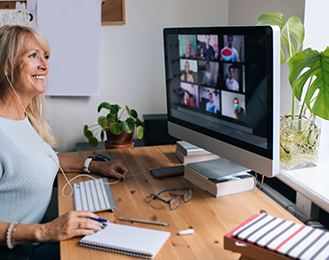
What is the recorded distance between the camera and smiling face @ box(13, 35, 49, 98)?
3.99ft

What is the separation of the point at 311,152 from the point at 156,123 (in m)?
0.88

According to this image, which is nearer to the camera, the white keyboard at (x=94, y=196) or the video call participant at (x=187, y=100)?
the white keyboard at (x=94, y=196)

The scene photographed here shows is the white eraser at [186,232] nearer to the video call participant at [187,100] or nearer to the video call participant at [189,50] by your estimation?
the video call participant at [187,100]

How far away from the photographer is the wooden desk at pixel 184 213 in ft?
2.84

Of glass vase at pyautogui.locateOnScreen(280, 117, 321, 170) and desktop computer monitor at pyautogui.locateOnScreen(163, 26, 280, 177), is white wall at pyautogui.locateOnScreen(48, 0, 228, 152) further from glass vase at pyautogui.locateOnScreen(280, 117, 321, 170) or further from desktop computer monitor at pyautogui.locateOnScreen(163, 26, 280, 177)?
glass vase at pyautogui.locateOnScreen(280, 117, 321, 170)

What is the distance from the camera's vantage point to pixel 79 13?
1931 millimetres

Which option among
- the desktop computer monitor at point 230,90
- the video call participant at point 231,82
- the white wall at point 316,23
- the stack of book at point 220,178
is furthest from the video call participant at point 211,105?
the white wall at point 316,23

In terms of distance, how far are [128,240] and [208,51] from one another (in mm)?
690

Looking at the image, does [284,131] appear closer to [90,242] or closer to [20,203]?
[90,242]

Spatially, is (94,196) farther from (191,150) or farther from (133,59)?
(133,59)

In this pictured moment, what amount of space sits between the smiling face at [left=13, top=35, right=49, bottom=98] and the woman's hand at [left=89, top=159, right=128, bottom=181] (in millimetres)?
373

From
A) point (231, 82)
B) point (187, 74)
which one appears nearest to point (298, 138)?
point (231, 82)

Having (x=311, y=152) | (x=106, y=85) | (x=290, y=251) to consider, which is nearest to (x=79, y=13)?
(x=106, y=85)

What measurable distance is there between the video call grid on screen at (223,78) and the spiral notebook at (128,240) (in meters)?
0.42
